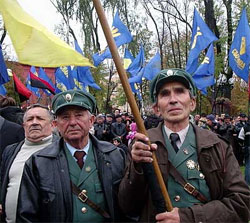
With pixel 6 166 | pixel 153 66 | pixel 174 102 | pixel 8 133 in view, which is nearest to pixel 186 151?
pixel 174 102

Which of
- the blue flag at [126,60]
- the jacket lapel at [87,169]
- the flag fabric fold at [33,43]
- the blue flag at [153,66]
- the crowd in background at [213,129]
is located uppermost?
the blue flag at [126,60]

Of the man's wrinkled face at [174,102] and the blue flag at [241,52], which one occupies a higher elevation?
the blue flag at [241,52]

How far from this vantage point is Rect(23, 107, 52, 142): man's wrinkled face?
3281 millimetres

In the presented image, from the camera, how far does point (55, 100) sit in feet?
8.65

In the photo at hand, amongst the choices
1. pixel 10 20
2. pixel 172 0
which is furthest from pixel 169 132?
pixel 172 0

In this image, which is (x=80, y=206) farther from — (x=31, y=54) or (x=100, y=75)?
(x=100, y=75)

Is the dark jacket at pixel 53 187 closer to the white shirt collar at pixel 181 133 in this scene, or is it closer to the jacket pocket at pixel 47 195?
the jacket pocket at pixel 47 195

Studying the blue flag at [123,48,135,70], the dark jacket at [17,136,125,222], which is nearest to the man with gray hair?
the dark jacket at [17,136,125,222]

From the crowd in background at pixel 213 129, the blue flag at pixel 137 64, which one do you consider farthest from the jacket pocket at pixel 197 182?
the blue flag at pixel 137 64

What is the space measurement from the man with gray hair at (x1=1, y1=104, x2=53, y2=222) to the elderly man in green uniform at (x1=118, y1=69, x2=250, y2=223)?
3.92 ft

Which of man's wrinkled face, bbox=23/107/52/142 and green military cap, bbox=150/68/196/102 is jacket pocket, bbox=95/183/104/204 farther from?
man's wrinkled face, bbox=23/107/52/142

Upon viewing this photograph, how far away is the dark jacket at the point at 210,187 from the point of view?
192 centimetres

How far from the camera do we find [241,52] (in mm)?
7602

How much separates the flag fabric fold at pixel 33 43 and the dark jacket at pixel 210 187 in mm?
695
